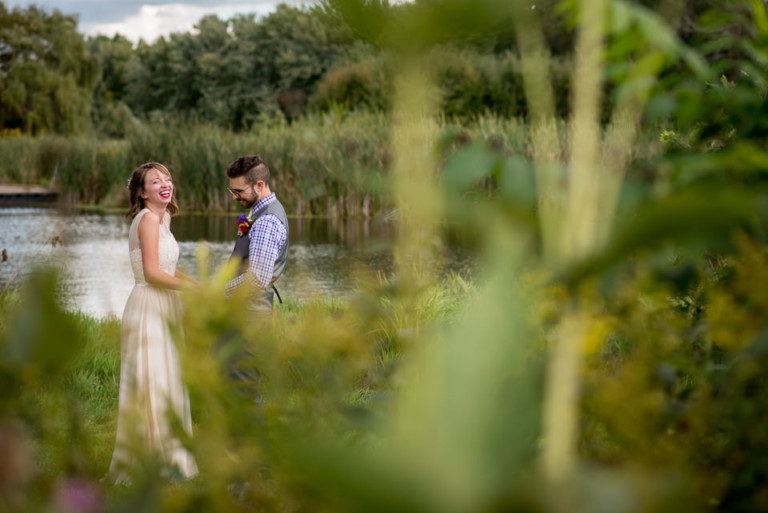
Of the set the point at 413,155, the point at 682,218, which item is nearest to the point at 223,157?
the point at 413,155

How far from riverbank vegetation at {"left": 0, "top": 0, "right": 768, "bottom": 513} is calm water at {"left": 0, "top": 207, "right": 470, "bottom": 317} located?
6.68m

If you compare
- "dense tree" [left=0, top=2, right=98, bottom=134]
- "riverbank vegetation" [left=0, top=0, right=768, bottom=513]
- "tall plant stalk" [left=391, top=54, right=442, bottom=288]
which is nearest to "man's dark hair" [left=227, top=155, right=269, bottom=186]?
"riverbank vegetation" [left=0, top=0, right=768, bottom=513]

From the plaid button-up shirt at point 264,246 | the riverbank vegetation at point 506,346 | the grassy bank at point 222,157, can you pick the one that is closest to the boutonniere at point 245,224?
the plaid button-up shirt at point 264,246

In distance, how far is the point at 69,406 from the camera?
0.80 meters

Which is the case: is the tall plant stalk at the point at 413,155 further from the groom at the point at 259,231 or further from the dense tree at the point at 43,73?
the dense tree at the point at 43,73

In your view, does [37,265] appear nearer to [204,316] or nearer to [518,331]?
[518,331]

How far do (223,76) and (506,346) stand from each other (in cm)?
5391

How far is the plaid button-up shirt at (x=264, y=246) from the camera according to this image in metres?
4.78

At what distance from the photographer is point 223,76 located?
5188 cm

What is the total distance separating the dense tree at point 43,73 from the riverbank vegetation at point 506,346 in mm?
44908

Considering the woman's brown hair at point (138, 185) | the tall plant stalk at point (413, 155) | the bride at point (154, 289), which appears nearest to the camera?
the tall plant stalk at point (413, 155)

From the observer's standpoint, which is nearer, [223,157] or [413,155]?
[413,155]

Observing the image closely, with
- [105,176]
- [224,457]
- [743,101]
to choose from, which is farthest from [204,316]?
[105,176]

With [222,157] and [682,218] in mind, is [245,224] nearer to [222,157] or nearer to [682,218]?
[682,218]
